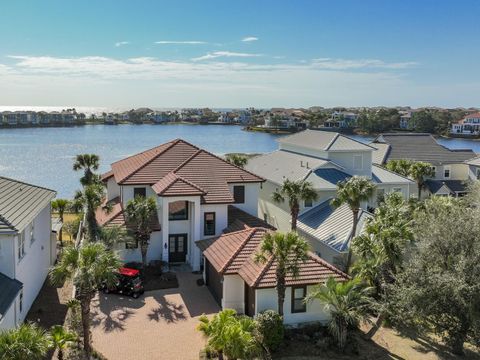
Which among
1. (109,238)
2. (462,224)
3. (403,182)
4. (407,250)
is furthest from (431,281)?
(403,182)

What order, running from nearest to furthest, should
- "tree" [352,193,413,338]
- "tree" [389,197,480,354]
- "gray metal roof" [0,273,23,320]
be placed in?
"gray metal roof" [0,273,23,320] → "tree" [389,197,480,354] → "tree" [352,193,413,338]

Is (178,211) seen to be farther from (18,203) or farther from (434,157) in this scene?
(434,157)

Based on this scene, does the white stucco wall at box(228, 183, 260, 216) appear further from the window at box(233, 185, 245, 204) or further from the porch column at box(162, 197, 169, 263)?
the porch column at box(162, 197, 169, 263)

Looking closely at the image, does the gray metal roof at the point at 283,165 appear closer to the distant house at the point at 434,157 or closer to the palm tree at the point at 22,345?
the distant house at the point at 434,157

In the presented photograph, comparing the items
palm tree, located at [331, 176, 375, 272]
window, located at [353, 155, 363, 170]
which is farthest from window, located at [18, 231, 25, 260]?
window, located at [353, 155, 363, 170]

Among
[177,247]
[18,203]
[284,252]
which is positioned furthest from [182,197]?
[284,252]

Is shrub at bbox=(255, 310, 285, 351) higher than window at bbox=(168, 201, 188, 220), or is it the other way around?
window at bbox=(168, 201, 188, 220)

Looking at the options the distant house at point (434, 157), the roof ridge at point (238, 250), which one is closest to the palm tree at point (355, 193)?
the roof ridge at point (238, 250)
